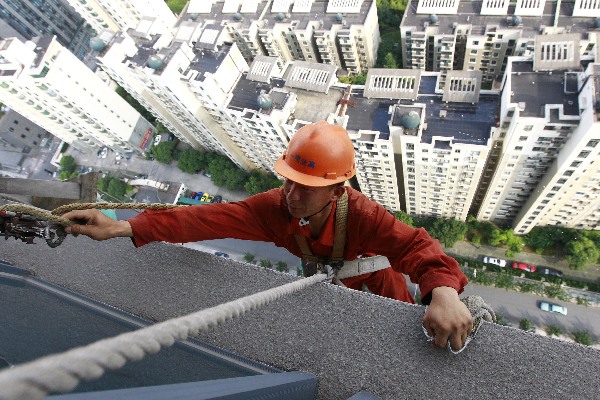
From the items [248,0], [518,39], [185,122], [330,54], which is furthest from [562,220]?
[248,0]

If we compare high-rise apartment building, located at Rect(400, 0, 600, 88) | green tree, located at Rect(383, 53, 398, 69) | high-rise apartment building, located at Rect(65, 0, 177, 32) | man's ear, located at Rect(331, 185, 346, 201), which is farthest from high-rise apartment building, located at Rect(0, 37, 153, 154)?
man's ear, located at Rect(331, 185, 346, 201)

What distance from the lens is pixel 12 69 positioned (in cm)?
2114

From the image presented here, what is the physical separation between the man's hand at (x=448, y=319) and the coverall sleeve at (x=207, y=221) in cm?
194

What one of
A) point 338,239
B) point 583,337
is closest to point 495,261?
point 583,337

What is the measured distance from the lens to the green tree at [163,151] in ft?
90.5

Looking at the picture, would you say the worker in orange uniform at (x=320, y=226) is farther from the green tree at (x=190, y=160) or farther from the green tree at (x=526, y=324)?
the green tree at (x=190, y=160)

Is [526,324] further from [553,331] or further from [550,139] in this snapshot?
[550,139]

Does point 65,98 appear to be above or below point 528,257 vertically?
below

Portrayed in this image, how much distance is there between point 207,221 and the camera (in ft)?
14.4

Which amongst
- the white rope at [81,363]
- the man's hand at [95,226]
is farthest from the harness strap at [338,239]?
the white rope at [81,363]

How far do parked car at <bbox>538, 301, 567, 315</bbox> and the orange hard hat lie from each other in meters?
18.7

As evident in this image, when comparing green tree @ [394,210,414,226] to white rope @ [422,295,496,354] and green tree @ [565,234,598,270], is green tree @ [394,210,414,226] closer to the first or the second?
green tree @ [565,234,598,270]

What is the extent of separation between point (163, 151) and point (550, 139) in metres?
21.8

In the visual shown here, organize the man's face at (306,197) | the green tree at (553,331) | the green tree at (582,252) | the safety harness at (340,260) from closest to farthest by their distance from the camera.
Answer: the man's face at (306,197), the safety harness at (340,260), the green tree at (553,331), the green tree at (582,252)
